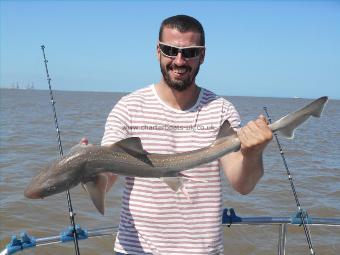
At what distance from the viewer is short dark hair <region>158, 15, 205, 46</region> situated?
3.24m

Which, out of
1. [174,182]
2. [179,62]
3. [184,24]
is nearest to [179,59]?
[179,62]

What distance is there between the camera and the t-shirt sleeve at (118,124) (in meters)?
3.19

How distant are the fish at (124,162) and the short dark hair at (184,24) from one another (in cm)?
→ 78

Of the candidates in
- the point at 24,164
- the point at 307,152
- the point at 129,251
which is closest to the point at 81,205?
the point at 24,164

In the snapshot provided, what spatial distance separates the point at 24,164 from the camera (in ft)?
45.8

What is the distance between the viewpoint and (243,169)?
124 inches

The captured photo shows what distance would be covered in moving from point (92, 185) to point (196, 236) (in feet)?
2.95

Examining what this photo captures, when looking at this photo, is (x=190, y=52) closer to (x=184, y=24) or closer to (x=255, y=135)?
(x=184, y=24)

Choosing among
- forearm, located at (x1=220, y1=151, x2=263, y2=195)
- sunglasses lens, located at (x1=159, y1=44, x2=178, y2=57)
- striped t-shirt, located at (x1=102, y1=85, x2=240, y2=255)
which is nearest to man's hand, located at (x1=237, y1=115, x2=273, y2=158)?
forearm, located at (x1=220, y1=151, x2=263, y2=195)

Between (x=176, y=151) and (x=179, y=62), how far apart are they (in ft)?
2.11

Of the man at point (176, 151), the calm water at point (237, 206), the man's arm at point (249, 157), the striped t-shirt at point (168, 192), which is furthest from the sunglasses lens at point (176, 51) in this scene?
the calm water at point (237, 206)

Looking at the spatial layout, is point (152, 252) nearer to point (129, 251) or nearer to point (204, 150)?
point (129, 251)

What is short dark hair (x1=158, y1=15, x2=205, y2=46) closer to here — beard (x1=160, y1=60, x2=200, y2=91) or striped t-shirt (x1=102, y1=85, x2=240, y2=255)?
beard (x1=160, y1=60, x2=200, y2=91)

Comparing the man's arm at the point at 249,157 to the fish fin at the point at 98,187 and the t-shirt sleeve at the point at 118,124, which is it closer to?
the t-shirt sleeve at the point at 118,124
